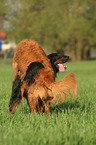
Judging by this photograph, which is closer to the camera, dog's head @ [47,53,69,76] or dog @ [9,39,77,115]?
dog @ [9,39,77,115]

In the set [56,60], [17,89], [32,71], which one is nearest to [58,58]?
[56,60]

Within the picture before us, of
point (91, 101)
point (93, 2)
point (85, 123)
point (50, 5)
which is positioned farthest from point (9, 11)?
point (85, 123)

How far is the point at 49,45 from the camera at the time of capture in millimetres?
27156

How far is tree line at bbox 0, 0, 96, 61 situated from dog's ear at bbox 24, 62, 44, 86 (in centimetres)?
2051

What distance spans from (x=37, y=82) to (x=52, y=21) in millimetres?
21835

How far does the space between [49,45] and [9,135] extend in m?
24.6

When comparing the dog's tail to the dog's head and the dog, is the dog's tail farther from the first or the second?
the dog's head

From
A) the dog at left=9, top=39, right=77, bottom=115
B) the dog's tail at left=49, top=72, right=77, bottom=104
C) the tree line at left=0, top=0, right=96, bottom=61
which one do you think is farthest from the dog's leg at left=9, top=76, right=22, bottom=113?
the tree line at left=0, top=0, right=96, bottom=61

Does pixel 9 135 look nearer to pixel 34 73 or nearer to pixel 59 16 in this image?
pixel 34 73

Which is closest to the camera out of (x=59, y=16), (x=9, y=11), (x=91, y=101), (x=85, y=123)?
(x=85, y=123)

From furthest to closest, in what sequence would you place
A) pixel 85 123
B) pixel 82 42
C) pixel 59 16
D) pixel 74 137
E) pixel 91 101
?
pixel 82 42 < pixel 59 16 < pixel 91 101 < pixel 85 123 < pixel 74 137

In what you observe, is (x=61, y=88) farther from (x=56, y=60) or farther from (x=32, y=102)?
(x=56, y=60)

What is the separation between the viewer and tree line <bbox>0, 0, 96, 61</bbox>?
24.5m

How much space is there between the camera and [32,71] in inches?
145
